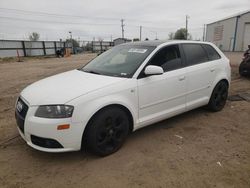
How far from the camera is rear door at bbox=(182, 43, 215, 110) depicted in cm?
404

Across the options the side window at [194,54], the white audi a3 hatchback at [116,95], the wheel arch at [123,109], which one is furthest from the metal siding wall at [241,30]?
the wheel arch at [123,109]

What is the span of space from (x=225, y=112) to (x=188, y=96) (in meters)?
1.31

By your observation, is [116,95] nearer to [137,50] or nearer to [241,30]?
[137,50]

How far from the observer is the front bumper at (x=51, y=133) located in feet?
8.77

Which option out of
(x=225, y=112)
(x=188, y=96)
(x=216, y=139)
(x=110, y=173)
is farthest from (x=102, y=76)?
(x=225, y=112)

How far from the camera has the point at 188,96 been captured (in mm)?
4035

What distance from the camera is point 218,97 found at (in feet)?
15.5

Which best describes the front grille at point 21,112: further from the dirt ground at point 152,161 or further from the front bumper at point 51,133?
the dirt ground at point 152,161

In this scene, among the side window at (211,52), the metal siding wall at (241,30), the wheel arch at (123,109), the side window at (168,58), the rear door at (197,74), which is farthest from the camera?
the metal siding wall at (241,30)

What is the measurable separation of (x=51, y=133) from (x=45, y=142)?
0.20 metres

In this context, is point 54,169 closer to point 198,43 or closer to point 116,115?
point 116,115

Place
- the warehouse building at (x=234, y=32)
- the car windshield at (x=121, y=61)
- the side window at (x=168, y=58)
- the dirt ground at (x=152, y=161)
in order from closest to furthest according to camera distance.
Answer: the dirt ground at (x=152, y=161)
the car windshield at (x=121, y=61)
the side window at (x=168, y=58)
the warehouse building at (x=234, y=32)

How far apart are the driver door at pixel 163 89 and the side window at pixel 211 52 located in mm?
937

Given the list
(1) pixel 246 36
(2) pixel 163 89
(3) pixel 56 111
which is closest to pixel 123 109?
(2) pixel 163 89
